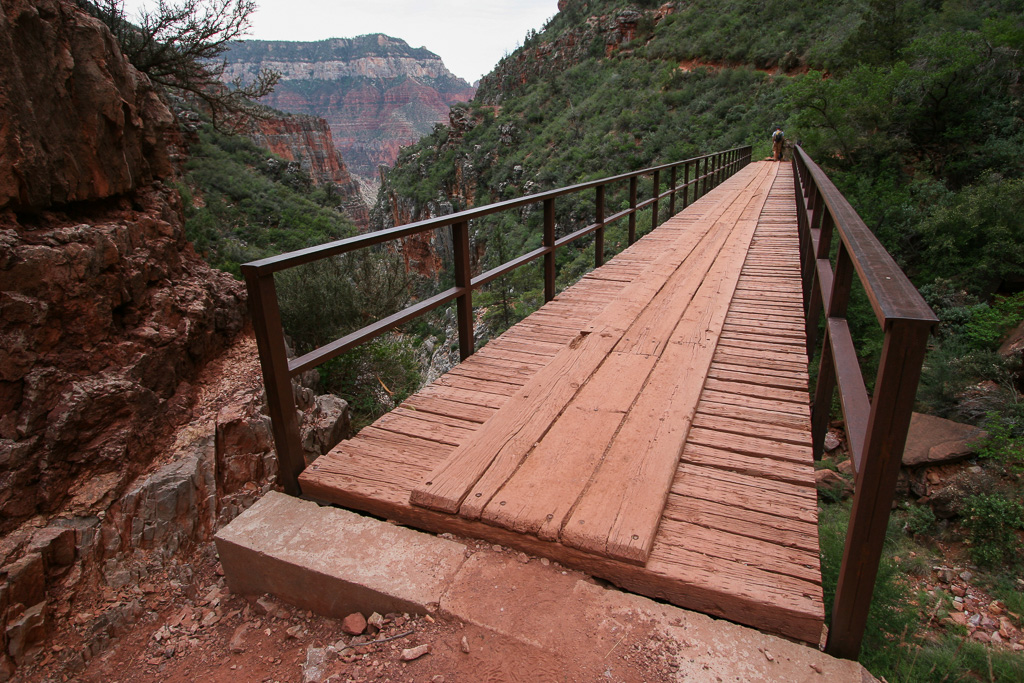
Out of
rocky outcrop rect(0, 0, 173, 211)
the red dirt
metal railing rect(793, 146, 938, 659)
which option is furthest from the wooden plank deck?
rocky outcrop rect(0, 0, 173, 211)

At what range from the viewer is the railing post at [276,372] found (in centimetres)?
206

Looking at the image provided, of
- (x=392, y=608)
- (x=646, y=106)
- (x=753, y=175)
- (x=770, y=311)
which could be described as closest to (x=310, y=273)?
(x=770, y=311)

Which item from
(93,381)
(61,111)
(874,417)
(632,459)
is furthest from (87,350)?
(874,417)

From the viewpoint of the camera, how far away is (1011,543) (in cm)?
565

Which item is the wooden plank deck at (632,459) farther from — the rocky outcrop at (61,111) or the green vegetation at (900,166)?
the rocky outcrop at (61,111)

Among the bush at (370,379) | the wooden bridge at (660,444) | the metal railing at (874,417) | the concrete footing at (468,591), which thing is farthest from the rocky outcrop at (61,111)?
the metal railing at (874,417)

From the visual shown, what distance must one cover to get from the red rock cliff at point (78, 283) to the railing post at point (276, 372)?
9.25 ft

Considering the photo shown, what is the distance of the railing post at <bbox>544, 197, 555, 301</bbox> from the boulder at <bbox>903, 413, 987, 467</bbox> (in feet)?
17.5

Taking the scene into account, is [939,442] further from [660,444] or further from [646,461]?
[646,461]

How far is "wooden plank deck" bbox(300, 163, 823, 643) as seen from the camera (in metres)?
1.74

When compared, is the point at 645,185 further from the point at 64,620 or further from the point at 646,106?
the point at 64,620

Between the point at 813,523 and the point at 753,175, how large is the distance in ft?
56.5

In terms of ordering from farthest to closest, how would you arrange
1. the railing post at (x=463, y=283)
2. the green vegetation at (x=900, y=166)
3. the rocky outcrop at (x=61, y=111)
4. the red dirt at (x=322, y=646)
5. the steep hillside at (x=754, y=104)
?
1. the steep hillside at (x=754, y=104)
2. the green vegetation at (x=900, y=166)
3. the rocky outcrop at (x=61, y=111)
4. the railing post at (x=463, y=283)
5. the red dirt at (x=322, y=646)

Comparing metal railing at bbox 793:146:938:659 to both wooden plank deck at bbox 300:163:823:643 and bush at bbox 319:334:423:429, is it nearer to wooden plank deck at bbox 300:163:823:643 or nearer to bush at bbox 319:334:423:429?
wooden plank deck at bbox 300:163:823:643
